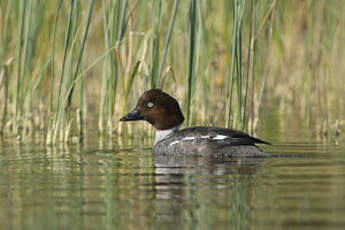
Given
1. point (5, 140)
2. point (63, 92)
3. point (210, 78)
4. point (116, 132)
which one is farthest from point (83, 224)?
point (210, 78)

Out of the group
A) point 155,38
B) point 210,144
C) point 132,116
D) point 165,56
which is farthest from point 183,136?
point 155,38

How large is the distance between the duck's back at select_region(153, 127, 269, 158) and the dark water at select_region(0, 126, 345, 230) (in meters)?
0.23

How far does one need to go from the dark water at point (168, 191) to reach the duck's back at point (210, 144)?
0.75ft

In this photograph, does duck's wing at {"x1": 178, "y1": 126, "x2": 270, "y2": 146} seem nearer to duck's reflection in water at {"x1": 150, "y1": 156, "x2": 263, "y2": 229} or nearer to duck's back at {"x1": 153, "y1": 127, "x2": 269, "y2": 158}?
duck's back at {"x1": 153, "y1": 127, "x2": 269, "y2": 158}

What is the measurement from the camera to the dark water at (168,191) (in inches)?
207

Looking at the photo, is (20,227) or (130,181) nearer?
(20,227)

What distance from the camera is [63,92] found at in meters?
9.41

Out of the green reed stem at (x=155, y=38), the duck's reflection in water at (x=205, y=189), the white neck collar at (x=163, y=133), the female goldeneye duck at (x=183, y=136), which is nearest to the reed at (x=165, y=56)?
the green reed stem at (x=155, y=38)

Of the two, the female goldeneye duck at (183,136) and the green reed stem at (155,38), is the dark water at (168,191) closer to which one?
the female goldeneye duck at (183,136)

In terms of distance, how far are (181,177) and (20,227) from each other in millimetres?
2330

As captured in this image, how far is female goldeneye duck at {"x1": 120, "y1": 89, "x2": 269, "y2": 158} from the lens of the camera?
27.8ft

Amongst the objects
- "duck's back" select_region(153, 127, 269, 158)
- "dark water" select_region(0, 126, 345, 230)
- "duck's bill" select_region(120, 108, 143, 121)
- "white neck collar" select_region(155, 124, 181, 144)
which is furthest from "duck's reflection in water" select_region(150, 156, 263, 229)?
"duck's bill" select_region(120, 108, 143, 121)

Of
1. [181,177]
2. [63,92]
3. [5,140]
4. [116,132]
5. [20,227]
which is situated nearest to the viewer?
[20,227]

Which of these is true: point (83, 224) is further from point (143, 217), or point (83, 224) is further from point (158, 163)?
point (158, 163)
